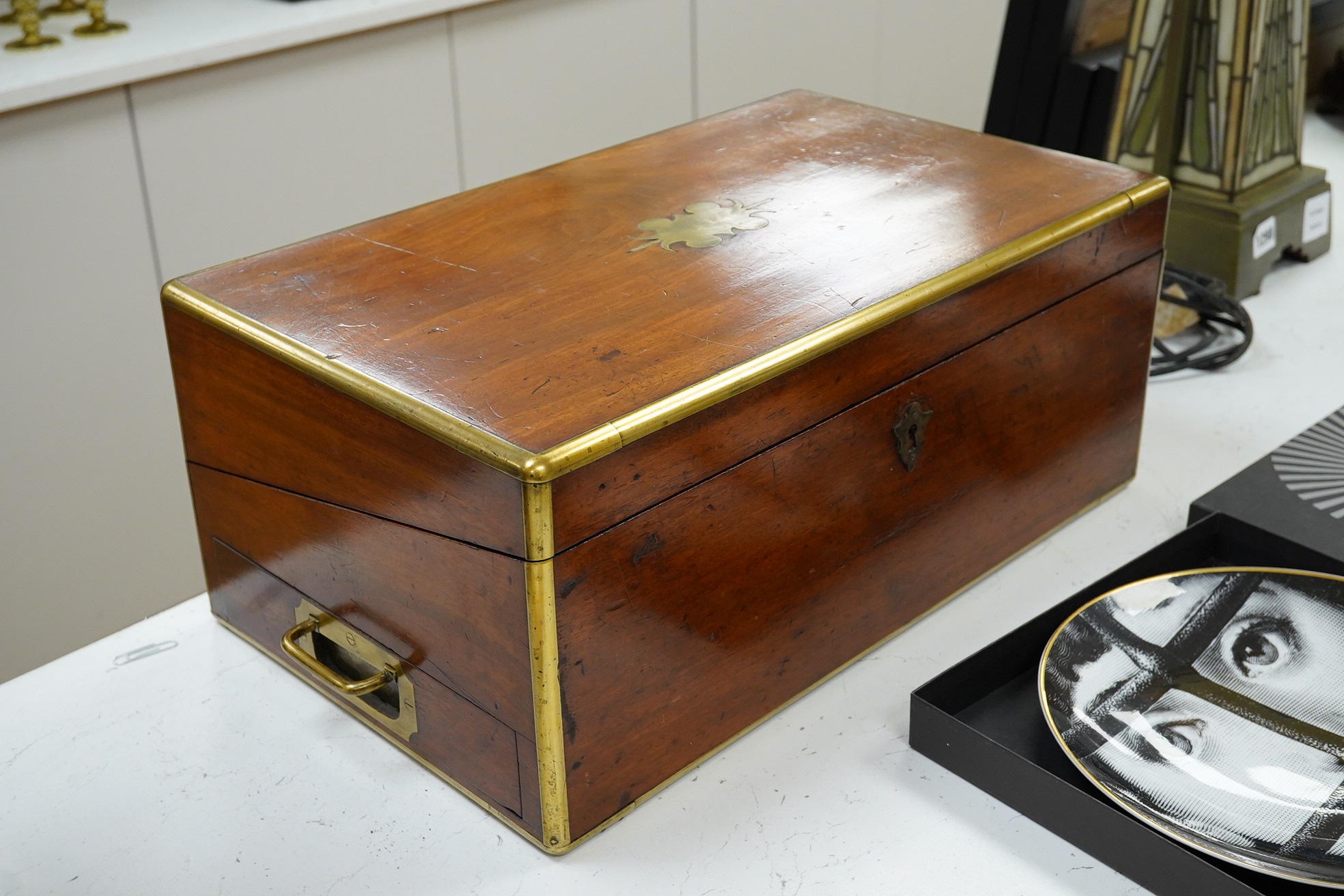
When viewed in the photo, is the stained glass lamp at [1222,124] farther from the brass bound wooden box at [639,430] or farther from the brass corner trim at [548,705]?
the brass corner trim at [548,705]

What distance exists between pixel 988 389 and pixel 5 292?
1.44 m

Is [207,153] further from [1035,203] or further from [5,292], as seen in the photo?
[1035,203]

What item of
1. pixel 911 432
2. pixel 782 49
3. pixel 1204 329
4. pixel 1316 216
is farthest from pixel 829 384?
pixel 782 49

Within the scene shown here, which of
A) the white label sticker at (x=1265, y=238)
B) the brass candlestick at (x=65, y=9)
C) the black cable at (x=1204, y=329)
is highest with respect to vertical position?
the brass candlestick at (x=65, y=9)

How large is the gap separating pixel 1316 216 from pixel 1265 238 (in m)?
0.10

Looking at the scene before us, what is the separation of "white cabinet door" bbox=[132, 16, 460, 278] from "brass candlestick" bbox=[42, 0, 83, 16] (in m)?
0.37

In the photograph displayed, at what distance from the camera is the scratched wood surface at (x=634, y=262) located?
71cm

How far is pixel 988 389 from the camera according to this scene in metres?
0.88

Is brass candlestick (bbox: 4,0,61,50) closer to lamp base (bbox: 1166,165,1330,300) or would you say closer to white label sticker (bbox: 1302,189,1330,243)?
lamp base (bbox: 1166,165,1330,300)

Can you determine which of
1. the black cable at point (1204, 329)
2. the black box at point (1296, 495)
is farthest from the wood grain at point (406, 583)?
the black cable at point (1204, 329)

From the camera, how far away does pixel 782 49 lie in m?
2.82

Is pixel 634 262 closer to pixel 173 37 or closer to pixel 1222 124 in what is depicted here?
pixel 1222 124

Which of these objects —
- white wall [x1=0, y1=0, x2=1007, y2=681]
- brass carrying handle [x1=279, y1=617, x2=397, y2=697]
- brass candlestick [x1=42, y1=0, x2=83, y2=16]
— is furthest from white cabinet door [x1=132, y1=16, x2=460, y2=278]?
brass carrying handle [x1=279, y1=617, x2=397, y2=697]

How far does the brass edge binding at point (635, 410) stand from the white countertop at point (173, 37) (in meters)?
1.09
